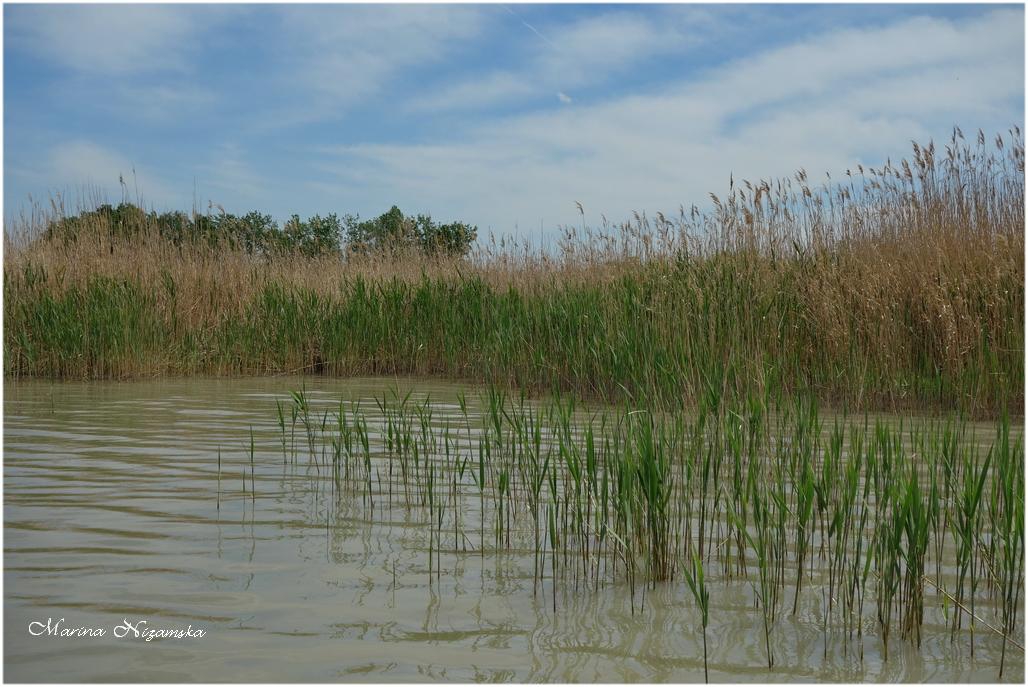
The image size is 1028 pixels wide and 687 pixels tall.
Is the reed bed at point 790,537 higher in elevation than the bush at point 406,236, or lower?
lower

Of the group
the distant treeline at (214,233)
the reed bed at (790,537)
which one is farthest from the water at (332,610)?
the distant treeline at (214,233)

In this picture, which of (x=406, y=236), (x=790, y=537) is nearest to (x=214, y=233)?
(x=406, y=236)

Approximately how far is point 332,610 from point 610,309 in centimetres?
529

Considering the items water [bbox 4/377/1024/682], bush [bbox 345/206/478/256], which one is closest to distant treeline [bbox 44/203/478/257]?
bush [bbox 345/206/478/256]

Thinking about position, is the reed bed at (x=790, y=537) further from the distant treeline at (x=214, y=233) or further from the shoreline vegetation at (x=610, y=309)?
the distant treeline at (x=214, y=233)

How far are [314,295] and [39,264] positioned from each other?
3.42 m

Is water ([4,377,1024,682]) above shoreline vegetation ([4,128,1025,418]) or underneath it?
underneath

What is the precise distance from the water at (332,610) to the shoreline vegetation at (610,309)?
1.48 m

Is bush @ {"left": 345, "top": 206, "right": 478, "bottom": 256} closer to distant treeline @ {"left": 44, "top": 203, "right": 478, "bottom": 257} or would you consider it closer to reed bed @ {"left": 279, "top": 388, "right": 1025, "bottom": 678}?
distant treeline @ {"left": 44, "top": 203, "right": 478, "bottom": 257}

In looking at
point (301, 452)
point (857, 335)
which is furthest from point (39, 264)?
point (857, 335)

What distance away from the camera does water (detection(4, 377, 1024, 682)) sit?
2387 mm

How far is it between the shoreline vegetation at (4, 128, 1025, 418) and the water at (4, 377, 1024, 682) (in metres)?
1.48

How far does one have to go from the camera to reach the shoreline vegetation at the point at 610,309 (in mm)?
6598

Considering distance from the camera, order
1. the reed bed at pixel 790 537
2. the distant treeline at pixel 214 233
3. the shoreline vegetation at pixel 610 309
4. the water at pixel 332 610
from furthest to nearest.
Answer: the distant treeline at pixel 214 233 → the shoreline vegetation at pixel 610 309 → the reed bed at pixel 790 537 → the water at pixel 332 610
